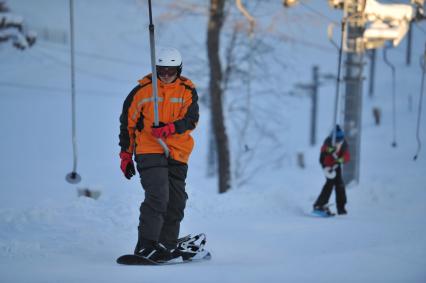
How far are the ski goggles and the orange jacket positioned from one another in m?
0.07

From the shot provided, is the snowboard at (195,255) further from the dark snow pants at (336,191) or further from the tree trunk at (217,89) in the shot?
the tree trunk at (217,89)

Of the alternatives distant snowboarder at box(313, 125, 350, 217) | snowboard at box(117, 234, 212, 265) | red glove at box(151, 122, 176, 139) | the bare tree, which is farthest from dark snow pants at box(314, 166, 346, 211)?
the bare tree

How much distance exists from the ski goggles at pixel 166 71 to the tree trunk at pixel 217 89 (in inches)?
366

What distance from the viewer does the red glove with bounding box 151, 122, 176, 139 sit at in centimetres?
494

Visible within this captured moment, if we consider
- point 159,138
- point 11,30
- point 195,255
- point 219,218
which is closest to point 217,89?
point 11,30

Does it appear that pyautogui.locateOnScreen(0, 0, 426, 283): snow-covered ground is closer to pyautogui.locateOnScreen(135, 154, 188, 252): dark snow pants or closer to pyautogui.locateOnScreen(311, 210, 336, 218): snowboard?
pyautogui.locateOnScreen(311, 210, 336, 218): snowboard

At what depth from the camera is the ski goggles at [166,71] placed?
16.8 ft

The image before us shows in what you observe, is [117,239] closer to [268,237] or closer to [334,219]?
[268,237]

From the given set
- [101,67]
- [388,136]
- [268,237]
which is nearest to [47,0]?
[101,67]

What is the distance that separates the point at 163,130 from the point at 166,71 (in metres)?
0.51

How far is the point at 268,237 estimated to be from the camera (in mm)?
6719

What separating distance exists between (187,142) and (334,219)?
3803 millimetres

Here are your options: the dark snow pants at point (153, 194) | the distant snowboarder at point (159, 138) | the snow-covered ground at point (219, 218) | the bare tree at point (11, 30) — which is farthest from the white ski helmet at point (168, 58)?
the bare tree at point (11, 30)

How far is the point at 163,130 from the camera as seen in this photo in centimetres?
495
